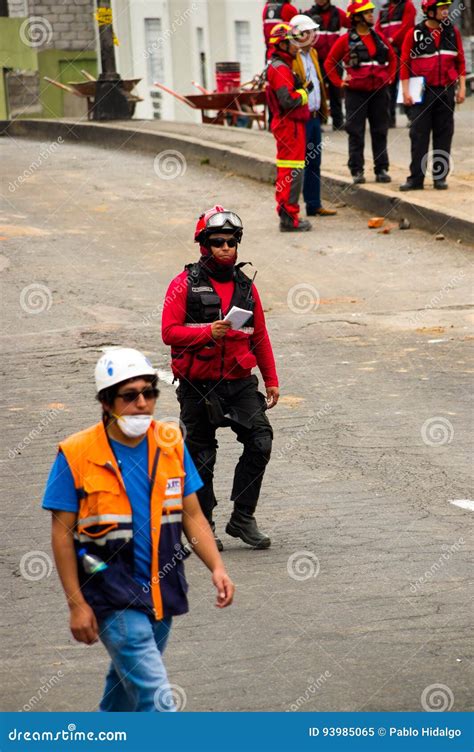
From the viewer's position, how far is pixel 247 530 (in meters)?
7.97

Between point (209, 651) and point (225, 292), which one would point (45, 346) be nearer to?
point (225, 292)

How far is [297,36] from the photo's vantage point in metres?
15.9

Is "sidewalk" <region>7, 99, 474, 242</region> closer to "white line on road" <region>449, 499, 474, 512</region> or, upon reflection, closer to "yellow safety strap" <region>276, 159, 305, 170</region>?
"yellow safety strap" <region>276, 159, 305, 170</region>

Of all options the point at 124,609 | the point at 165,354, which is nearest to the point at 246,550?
the point at 124,609

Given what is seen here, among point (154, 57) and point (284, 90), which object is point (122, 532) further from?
point (154, 57)

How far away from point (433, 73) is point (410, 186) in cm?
151

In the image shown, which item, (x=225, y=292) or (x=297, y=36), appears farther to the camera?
(x=297, y=36)

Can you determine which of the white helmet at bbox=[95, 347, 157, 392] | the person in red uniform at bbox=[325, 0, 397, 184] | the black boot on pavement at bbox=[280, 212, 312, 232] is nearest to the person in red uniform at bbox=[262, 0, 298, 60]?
the person in red uniform at bbox=[325, 0, 397, 184]

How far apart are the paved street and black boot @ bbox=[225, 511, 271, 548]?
68 mm

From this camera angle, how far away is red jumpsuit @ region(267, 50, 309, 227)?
15.9 meters

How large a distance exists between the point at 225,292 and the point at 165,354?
476 centimetres

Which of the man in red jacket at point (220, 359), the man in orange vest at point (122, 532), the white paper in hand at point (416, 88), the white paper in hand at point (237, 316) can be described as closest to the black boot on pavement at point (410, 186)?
the white paper in hand at point (416, 88)

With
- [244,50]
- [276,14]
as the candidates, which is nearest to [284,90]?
[276,14]

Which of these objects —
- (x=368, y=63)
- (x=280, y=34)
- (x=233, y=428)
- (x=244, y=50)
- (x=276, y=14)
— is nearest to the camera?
(x=233, y=428)
